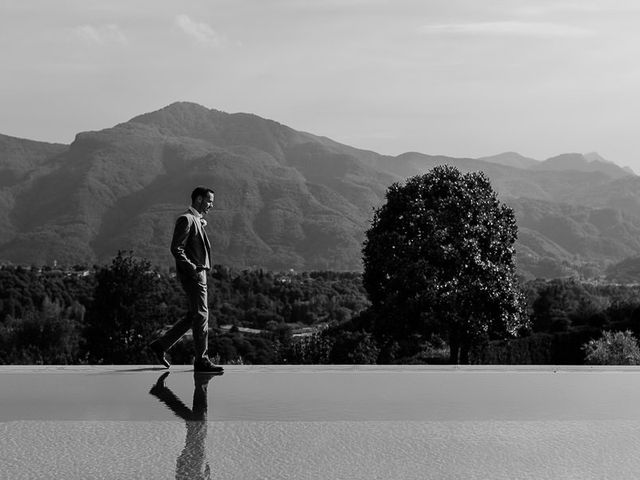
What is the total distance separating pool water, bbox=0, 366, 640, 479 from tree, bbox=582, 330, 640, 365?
16799 mm

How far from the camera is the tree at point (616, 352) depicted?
28422 millimetres

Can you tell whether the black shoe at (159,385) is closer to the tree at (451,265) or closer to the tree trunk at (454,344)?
the tree at (451,265)

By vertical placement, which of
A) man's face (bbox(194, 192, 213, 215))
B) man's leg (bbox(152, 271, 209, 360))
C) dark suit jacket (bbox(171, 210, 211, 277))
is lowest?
man's leg (bbox(152, 271, 209, 360))

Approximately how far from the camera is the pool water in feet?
20.7

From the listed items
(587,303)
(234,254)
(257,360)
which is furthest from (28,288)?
(234,254)

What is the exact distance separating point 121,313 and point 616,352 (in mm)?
21858

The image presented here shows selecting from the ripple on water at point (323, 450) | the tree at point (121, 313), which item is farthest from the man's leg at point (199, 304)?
the tree at point (121, 313)

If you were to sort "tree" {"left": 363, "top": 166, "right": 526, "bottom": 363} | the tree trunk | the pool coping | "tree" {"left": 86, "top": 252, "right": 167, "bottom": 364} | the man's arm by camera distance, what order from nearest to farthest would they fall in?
the man's arm, the pool coping, "tree" {"left": 363, "top": 166, "right": 526, "bottom": 363}, the tree trunk, "tree" {"left": 86, "top": 252, "right": 167, "bottom": 364}

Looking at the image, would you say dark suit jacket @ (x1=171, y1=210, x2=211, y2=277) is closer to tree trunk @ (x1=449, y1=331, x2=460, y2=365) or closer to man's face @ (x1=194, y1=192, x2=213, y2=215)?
man's face @ (x1=194, y1=192, x2=213, y2=215)

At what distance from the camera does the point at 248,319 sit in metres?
94.2

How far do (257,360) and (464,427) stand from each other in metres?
56.7

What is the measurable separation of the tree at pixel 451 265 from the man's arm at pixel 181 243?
2048 centimetres

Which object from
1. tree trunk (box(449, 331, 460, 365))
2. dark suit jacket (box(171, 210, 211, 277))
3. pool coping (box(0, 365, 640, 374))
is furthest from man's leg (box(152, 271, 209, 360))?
tree trunk (box(449, 331, 460, 365))

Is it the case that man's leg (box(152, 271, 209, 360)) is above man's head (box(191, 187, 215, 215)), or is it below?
below
